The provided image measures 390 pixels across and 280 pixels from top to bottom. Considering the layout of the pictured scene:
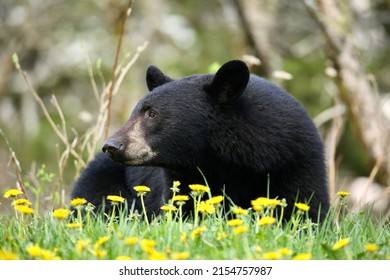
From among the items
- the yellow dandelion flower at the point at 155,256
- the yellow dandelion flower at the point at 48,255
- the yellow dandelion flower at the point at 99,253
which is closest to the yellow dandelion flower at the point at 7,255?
the yellow dandelion flower at the point at 48,255

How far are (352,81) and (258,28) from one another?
3.38 m

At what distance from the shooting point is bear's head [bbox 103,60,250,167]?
485cm

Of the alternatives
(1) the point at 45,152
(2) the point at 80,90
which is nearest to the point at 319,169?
(1) the point at 45,152

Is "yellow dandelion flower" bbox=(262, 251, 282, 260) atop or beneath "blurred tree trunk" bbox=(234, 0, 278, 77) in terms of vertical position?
beneath

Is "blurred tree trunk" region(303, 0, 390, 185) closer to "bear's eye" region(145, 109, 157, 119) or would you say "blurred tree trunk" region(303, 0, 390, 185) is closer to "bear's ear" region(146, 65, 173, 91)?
"bear's ear" region(146, 65, 173, 91)

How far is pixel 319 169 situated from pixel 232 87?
862 mm

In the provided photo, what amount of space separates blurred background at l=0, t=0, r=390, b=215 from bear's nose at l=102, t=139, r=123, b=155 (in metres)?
6.28

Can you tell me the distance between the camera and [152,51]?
1889cm

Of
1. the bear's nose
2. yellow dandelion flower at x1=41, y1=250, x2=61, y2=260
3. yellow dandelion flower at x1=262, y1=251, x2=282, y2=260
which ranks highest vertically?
the bear's nose

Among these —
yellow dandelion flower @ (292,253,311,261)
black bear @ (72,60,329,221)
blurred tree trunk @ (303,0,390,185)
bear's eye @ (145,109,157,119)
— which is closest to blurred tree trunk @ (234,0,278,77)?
blurred tree trunk @ (303,0,390,185)

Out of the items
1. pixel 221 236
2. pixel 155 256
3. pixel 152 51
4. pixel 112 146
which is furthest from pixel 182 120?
pixel 152 51

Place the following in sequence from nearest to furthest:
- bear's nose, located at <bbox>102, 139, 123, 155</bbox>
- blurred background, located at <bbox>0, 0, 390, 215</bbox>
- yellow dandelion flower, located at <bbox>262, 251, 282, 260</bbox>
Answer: yellow dandelion flower, located at <bbox>262, 251, 282, 260</bbox> < bear's nose, located at <bbox>102, 139, 123, 155</bbox> < blurred background, located at <bbox>0, 0, 390, 215</bbox>

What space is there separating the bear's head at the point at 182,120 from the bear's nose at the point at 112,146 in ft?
0.52

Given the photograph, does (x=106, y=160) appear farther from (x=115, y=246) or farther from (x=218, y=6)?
(x=218, y=6)
